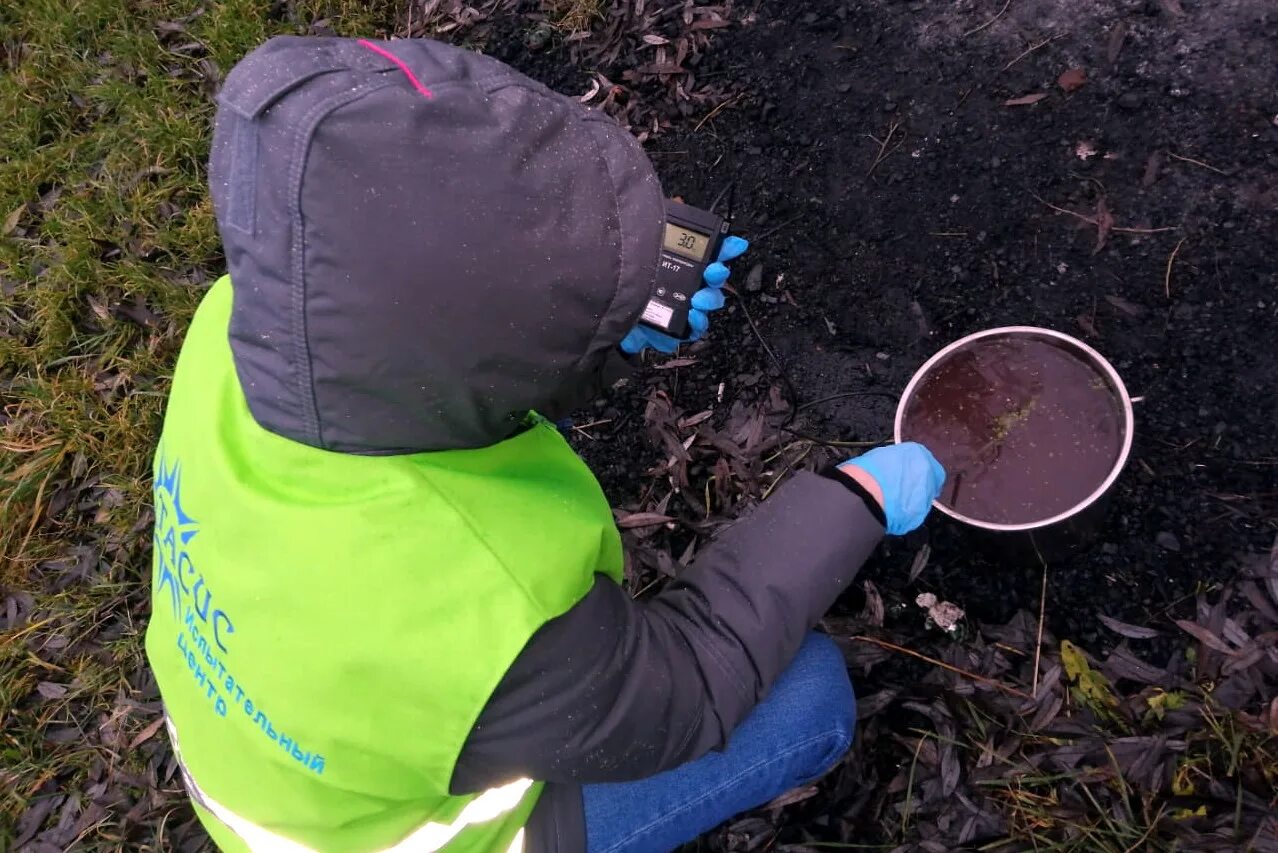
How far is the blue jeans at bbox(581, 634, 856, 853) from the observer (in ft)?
5.50

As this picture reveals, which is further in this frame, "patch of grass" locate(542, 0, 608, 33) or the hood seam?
"patch of grass" locate(542, 0, 608, 33)

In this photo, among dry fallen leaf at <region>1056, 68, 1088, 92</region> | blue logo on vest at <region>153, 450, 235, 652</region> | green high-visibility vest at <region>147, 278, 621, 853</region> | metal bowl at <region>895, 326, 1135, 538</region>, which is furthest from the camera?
dry fallen leaf at <region>1056, 68, 1088, 92</region>

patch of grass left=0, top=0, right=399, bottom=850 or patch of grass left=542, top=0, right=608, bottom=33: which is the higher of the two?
patch of grass left=542, top=0, right=608, bottom=33

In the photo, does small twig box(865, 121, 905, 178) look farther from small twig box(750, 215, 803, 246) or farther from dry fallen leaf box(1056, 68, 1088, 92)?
dry fallen leaf box(1056, 68, 1088, 92)

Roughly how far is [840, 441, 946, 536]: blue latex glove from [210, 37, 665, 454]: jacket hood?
0.79m

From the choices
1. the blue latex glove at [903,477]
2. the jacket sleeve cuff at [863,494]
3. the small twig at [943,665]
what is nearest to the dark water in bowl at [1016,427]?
the blue latex glove at [903,477]

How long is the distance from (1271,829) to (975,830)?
51 centimetres

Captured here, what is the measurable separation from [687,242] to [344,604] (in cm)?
108

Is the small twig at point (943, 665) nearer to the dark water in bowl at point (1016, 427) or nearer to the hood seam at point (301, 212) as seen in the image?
the dark water in bowl at point (1016, 427)

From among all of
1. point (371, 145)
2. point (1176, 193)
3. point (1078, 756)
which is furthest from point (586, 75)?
point (1078, 756)

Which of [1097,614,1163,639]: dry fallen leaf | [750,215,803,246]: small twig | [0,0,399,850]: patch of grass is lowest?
[0,0,399,850]: patch of grass

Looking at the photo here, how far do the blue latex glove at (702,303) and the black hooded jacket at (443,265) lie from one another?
71 cm

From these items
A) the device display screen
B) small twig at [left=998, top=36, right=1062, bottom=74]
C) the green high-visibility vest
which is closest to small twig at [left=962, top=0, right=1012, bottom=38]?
small twig at [left=998, top=36, right=1062, bottom=74]

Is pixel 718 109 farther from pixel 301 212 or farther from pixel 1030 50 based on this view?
pixel 301 212
